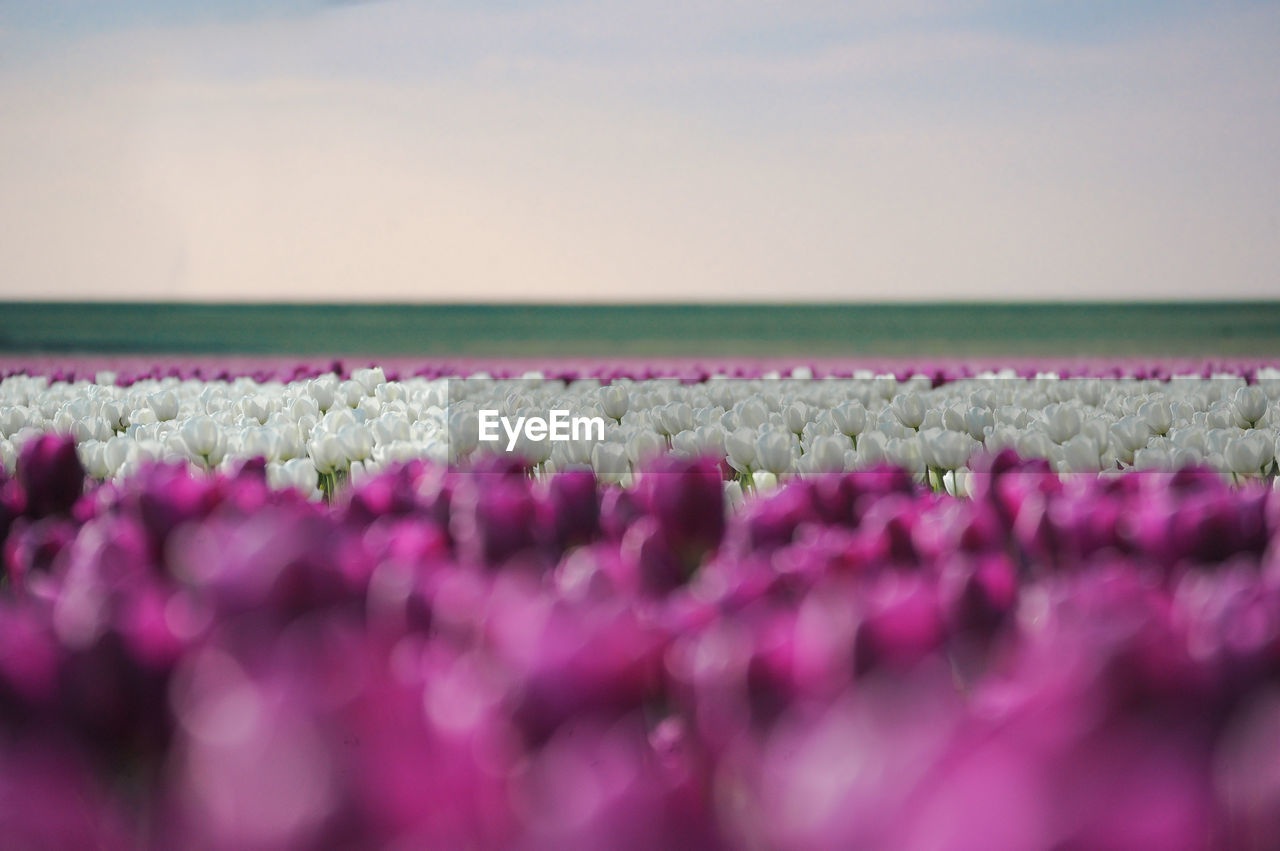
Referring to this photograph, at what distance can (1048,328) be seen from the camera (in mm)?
24672

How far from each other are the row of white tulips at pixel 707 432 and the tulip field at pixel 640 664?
15.5 inches

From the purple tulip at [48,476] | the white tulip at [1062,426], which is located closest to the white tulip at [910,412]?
the white tulip at [1062,426]

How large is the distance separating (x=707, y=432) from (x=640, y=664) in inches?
65.4

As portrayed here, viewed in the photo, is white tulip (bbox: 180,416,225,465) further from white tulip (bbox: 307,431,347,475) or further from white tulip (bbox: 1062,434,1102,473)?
white tulip (bbox: 1062,434,1102,473)

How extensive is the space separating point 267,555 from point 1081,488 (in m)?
0.74

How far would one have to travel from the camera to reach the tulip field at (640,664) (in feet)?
1.04

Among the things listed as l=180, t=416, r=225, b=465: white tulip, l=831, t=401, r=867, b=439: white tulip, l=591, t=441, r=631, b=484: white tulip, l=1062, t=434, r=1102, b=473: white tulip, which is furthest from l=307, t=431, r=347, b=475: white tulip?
l=1062, t=434, r=1102, b=473: white tulip

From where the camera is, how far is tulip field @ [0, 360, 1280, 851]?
12.5 inches

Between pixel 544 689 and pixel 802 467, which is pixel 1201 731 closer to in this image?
pixel 544 689

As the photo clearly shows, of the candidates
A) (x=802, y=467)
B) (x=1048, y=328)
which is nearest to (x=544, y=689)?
(x=802, y=467)

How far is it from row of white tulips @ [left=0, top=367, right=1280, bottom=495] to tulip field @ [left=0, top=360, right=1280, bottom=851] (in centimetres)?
39

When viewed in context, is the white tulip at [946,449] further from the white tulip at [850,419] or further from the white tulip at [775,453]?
the white tulip at [850,419]

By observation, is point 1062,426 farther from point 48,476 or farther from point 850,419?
point 48,476

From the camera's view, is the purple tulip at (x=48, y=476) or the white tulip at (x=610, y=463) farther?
the white tulip at (x=610, y=463)
